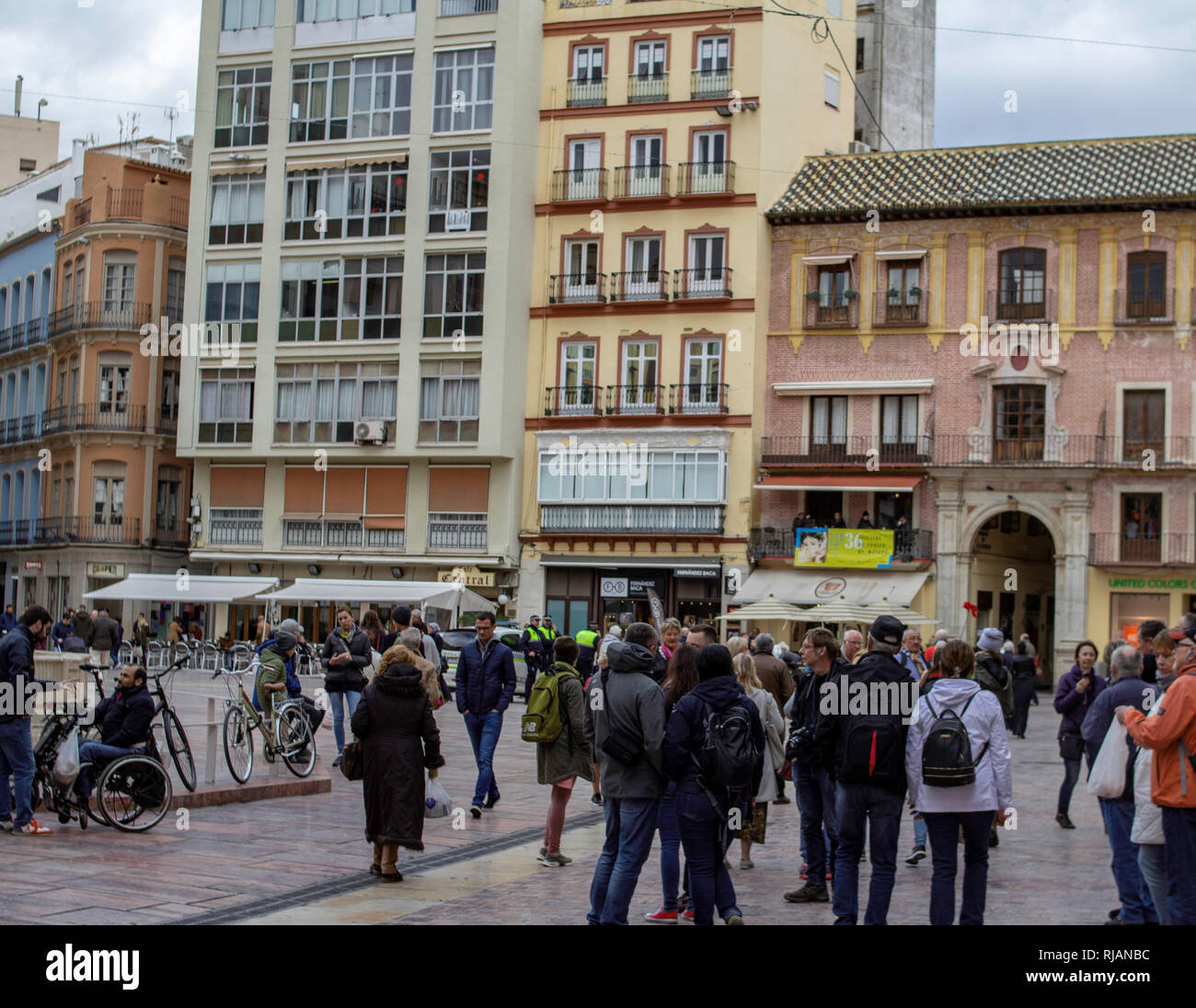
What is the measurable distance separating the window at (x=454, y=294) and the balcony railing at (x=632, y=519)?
5.88m

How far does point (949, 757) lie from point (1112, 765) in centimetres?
149

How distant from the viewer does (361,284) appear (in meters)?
48.6

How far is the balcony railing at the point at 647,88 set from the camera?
47.1 m

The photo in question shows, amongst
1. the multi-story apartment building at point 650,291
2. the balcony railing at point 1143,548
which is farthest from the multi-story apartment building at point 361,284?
the balcony railing at point 1143,548

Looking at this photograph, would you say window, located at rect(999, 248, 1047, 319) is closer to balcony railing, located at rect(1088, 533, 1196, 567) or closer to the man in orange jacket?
balcony railing, located at rect(1088, 533, 1196, 567)

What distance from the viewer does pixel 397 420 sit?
47.9 metres

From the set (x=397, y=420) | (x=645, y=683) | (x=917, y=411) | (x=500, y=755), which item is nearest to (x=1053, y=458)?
(x=917, y=411)

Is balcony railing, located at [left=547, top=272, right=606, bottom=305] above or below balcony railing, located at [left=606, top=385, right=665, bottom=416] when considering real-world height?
above

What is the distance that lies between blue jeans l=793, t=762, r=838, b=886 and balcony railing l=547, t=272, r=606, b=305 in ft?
120

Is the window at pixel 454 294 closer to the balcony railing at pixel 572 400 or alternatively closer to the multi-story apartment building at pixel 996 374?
the balcony railing at pixel 572 400

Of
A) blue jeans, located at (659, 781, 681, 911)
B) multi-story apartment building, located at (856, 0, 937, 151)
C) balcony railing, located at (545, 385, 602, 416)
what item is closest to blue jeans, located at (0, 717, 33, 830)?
blue jeans, located at (659, 781, 681, 911)

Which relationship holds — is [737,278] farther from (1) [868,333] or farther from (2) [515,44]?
(2) [515,44]

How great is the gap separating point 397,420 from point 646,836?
38.8 m

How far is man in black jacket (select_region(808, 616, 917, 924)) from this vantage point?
9.39m
